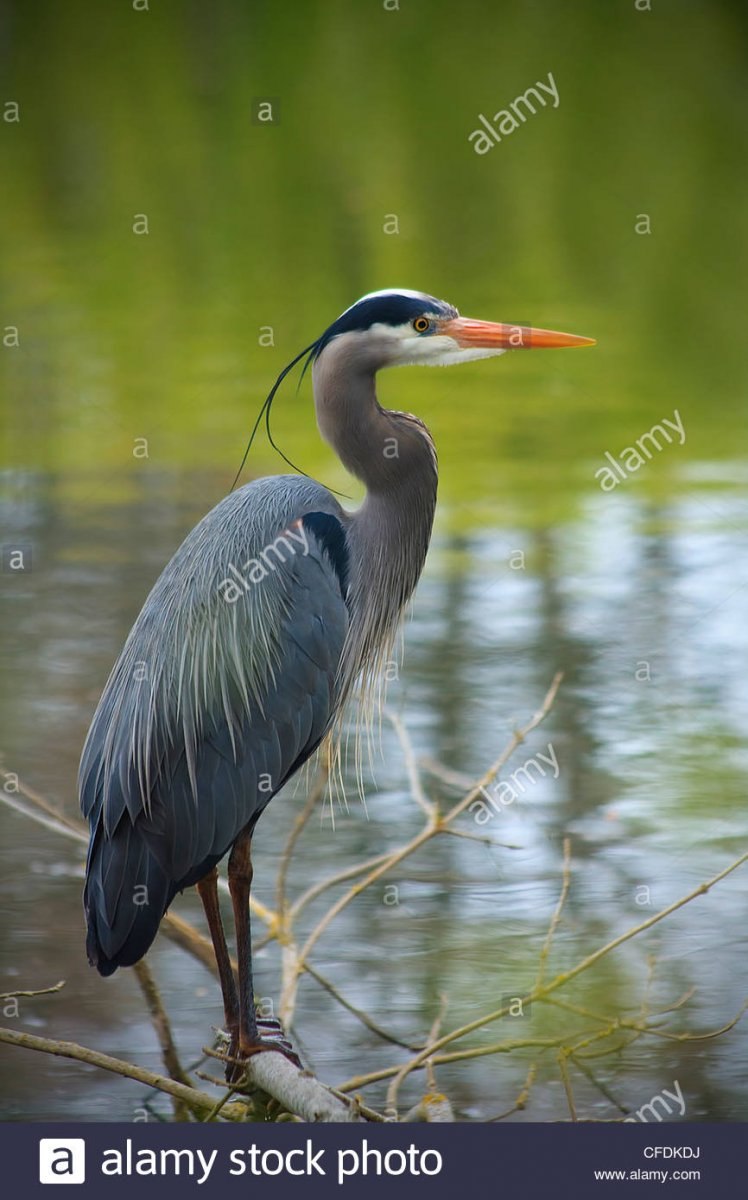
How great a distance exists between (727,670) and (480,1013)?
6.23 ft

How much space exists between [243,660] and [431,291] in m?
3.83

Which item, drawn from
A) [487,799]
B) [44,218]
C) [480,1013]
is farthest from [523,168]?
[480,1013]

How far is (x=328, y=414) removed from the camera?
112 inches

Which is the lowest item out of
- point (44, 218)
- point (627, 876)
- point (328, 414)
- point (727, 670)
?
point (627, 876)

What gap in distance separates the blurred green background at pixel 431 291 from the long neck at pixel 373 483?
1.94 m

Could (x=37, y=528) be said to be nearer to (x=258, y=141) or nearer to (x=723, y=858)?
(x=258, y=141)

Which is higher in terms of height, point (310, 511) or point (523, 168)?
point (523, 168)

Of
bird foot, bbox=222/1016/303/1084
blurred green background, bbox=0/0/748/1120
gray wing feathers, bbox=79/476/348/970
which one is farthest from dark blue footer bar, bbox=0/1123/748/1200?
blurred green background, bbox=0/0/748/1120

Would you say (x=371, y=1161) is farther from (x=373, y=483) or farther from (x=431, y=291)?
(x=431, y=291)

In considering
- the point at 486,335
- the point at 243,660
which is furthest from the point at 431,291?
the point at 243,660

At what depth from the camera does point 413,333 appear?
2.79 meters

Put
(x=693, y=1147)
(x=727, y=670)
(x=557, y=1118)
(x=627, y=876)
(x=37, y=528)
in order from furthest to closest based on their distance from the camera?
(x=37, y=528) < (x=727, y=670) < (x=627, y=876) < (x=557, y=1118) < (x=693, y=1147)

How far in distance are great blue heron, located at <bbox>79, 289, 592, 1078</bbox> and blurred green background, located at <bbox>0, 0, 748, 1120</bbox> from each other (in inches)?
82.5

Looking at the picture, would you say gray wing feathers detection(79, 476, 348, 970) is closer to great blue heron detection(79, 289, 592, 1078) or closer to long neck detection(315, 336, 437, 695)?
great blue heron detection(79, 289, 592, 1078)
